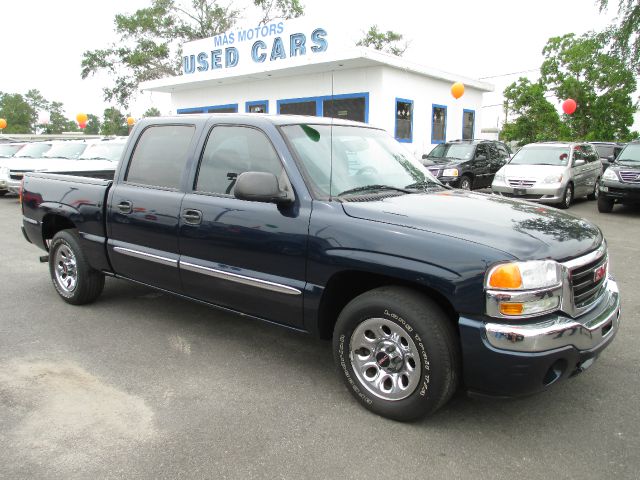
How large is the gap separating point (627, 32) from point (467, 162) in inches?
415

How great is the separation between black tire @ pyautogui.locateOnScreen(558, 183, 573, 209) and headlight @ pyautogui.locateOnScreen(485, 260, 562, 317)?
1085 centimetres

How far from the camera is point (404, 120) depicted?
1842 cm

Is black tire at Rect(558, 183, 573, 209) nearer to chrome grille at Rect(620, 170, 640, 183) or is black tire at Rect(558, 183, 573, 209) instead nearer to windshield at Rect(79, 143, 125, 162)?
chrome grille at Rect(620, 170, 640, 183)

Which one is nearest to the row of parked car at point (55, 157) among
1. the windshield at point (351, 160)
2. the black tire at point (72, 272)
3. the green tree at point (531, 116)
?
the black tire at point (72, 272)

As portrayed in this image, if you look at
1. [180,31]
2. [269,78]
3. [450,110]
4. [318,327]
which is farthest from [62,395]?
[180,31]

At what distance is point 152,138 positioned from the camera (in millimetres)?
4504

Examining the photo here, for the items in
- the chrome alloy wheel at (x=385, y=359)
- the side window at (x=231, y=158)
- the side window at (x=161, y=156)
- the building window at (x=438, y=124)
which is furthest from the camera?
the building window at (x=438, y=124)

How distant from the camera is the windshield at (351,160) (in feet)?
11.6

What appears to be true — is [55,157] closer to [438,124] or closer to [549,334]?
[438,124]

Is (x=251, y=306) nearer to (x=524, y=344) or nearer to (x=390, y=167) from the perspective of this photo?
(x=390, y=167)

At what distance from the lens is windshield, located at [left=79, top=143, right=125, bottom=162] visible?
13.2m

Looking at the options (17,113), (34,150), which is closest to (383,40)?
(34,150)

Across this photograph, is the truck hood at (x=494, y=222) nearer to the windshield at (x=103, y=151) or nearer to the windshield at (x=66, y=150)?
the windshield at (x=103, y=151)

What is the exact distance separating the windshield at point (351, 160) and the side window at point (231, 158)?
0.21 m
